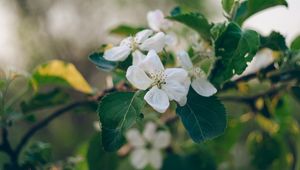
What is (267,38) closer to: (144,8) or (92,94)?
(92,94)

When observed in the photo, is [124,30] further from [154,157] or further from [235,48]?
[235,48]

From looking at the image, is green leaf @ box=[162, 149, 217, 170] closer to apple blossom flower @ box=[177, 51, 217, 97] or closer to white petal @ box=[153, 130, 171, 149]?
white petal @ box=[153, 130, 171, 149]

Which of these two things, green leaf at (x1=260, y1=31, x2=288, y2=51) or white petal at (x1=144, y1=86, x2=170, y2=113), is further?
green leaf at (x1=260, y1=31, x2=288, y2=51)

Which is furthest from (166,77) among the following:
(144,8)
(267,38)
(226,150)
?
(144,8)

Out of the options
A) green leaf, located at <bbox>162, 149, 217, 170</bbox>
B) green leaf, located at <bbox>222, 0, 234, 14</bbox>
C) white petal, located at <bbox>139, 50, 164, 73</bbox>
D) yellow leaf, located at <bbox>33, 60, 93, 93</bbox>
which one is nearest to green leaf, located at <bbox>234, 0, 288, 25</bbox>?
green leaf, located at <bbox>222, 0, 234, 14</bbox>

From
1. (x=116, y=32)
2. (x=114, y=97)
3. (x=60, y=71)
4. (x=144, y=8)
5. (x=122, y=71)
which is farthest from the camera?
(x=144, y=8)

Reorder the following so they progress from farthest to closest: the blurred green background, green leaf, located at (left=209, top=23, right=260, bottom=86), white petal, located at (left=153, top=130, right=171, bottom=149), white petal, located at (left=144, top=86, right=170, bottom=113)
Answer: the blurred green background, white petal, located at (left=153, top=130, right=171, bottom=149), green leaf, located at (left=209, top=23, right=260, bottom=86), white petal, located at (left=144, top=86, right=170, bottom=113)

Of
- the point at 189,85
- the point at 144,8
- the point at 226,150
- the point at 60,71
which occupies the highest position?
Answer: the point at 189,85
